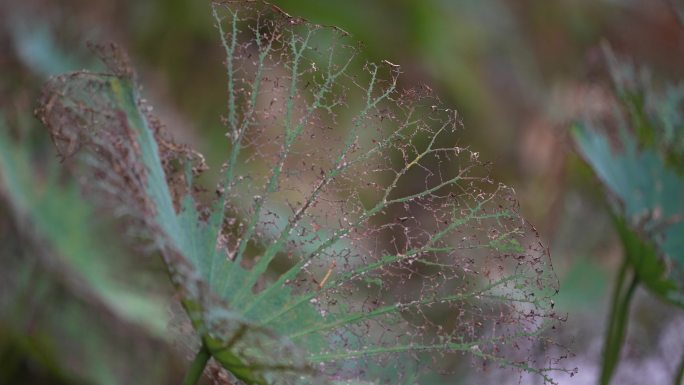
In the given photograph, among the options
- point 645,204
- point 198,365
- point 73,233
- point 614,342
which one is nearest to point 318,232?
point 198,365

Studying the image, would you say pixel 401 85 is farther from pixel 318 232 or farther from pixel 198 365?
pixel 198 365

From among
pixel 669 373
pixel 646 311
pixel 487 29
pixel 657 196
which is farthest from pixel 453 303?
pixel 487 29

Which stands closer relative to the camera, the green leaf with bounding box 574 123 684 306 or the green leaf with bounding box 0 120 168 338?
the green leaf with bounding box 574 123 684 306

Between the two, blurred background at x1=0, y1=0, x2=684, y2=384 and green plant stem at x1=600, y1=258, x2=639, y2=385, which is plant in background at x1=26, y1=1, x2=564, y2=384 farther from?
green plant stem at x1=600, y1=258, x2=639, y2=385

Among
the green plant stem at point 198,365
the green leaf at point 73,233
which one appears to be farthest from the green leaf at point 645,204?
the green leaf at point 73,233

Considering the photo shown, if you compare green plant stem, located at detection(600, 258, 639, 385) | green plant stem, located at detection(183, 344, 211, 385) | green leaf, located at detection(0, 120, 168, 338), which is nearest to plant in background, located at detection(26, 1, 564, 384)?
green plant stem, located at detection(183, 344, 211, 385)

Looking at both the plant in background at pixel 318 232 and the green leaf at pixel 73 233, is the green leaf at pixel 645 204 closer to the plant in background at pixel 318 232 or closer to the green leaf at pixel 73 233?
the plant in background at pixel 318 232
